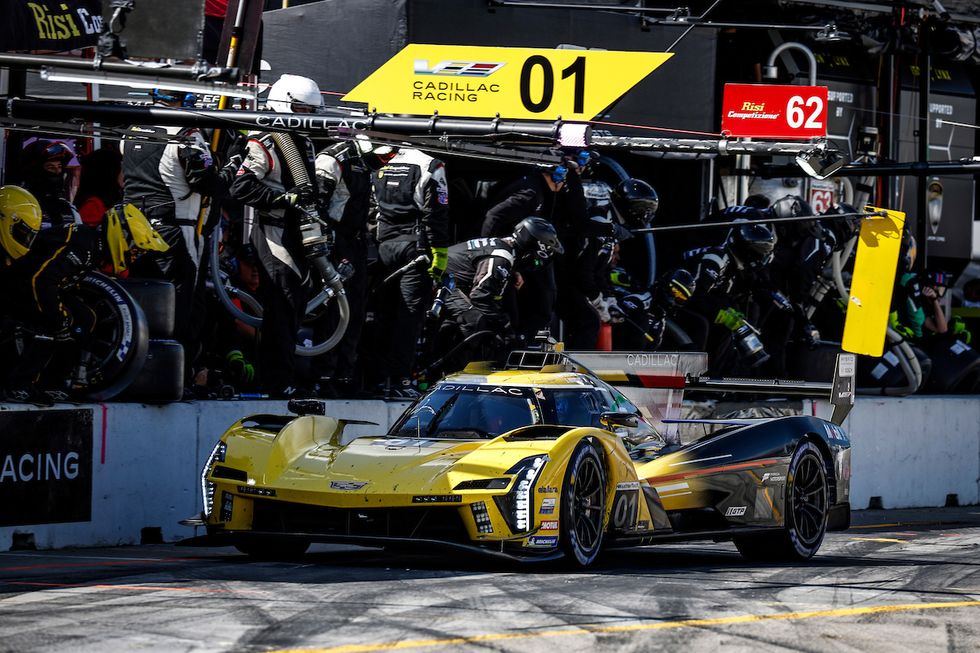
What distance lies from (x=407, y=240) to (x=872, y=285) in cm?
425

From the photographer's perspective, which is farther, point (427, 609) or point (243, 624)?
point (427, 609)

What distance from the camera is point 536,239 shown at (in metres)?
14.9

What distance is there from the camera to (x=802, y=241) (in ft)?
62.1

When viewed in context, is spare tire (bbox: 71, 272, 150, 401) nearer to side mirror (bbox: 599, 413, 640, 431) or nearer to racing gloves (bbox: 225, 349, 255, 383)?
racing gloves (bbox: 225, 349, 255, 383)

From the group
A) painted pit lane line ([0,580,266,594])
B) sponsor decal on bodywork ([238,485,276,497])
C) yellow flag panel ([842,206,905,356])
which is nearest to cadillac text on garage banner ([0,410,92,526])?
sponsor decal on bodywork ([238,485,276,497])

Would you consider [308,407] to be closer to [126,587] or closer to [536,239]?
[126,587]

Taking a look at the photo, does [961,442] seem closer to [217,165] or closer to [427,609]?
[217,165]

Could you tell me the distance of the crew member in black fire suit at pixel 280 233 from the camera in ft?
43.2

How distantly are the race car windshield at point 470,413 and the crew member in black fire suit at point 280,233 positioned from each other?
2.40 meters

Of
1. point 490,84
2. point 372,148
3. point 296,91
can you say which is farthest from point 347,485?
point 490,84

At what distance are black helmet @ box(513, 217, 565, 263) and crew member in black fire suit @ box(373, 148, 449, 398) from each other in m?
0.69

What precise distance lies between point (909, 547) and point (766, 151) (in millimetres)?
3304

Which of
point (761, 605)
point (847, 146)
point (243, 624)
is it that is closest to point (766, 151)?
point (761, 605)

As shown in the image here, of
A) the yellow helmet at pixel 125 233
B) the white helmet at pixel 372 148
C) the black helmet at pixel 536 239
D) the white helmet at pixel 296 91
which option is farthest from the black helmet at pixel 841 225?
the yellow helmet at pixel 125 233
